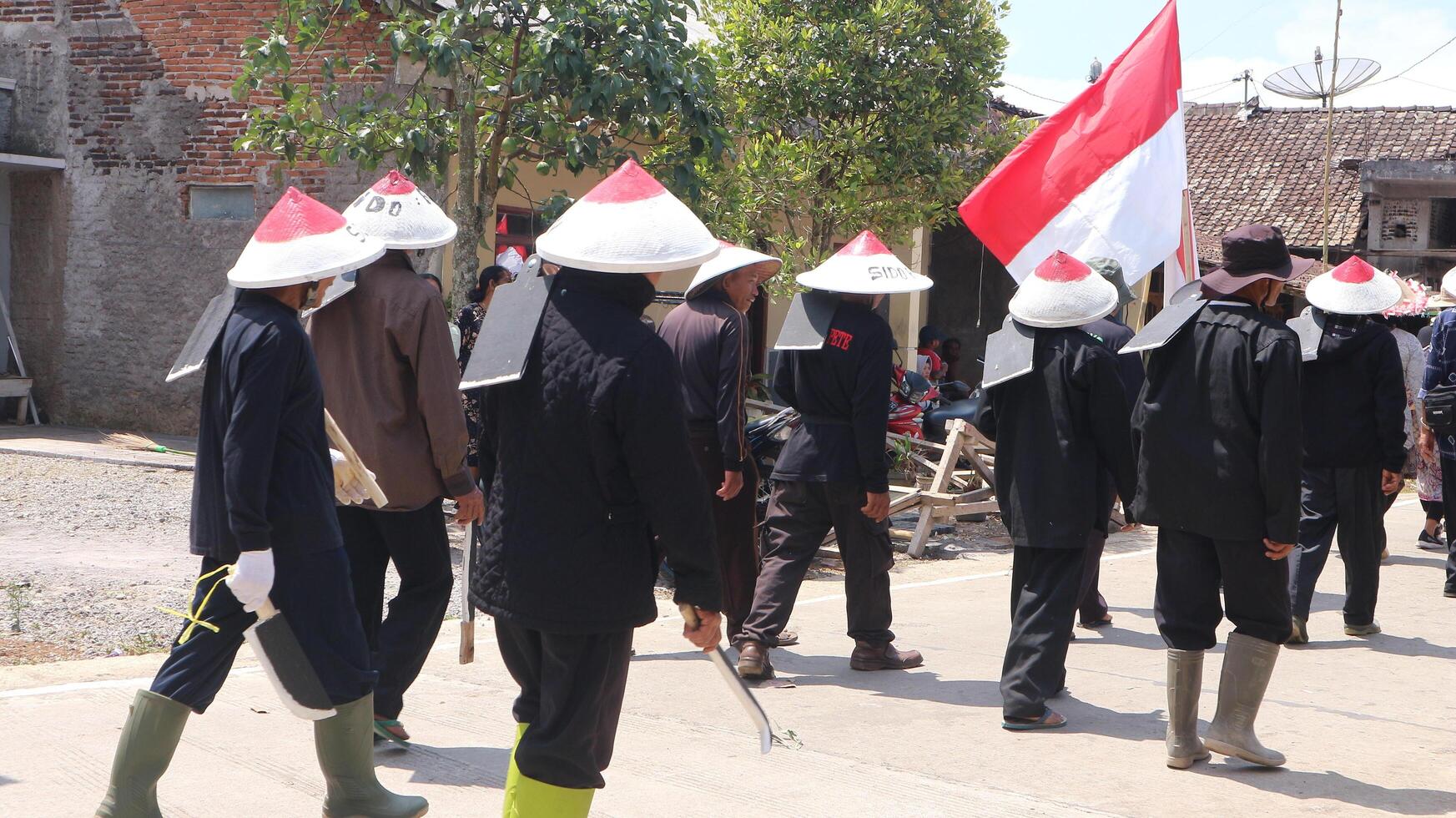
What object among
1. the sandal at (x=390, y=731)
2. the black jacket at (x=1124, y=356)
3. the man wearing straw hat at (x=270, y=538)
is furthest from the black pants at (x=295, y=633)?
the black jacket at (x=1124, y=356)

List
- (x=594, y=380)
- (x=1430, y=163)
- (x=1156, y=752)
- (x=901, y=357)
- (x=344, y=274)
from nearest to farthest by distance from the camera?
(x=594, y=380)
(x=344, y=274)
(x=1156, y=752)
(x=901, y=357)
(x=1430, y=163)

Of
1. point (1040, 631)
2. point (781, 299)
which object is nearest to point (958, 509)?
point (1040, 631)

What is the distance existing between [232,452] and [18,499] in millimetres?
7592

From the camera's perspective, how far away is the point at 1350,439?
6879mm

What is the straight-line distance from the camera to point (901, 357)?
57.2 ft

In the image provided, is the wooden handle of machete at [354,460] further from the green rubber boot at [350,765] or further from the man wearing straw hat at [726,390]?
the man wearing straw hat at [726,390]

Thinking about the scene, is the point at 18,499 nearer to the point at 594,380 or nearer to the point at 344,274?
the point at 344,274

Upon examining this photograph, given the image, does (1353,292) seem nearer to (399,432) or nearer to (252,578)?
(399,432)

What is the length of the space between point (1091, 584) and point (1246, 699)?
2059 mm

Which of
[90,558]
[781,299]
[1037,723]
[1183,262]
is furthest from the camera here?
[781,299]

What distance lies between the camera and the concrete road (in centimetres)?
427

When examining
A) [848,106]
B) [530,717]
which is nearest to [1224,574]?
[530,717]

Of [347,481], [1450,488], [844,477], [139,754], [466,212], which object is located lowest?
[139,754]

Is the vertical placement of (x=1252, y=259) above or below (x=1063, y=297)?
above
